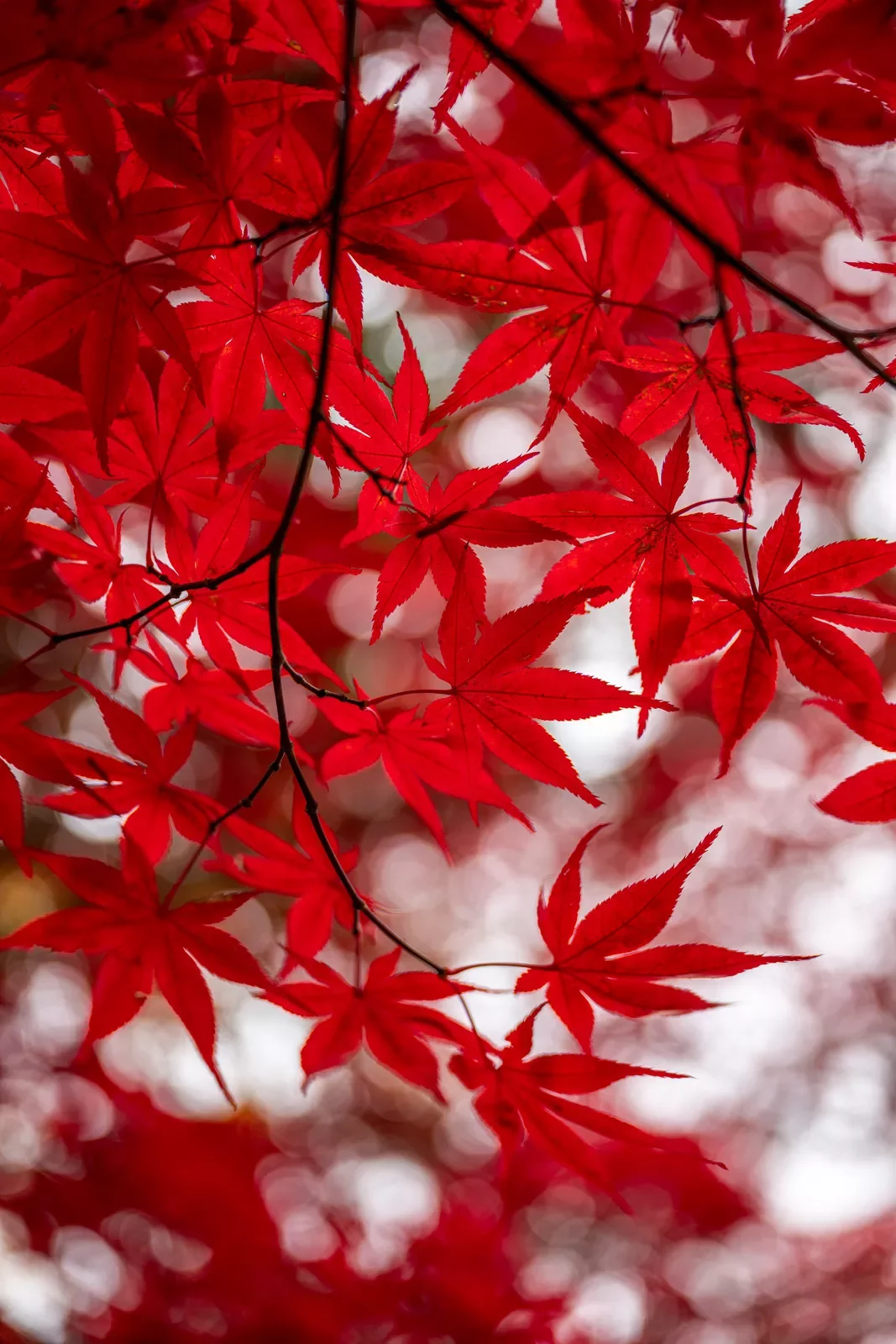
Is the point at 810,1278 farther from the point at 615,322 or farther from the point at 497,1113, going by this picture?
the point at 615,322

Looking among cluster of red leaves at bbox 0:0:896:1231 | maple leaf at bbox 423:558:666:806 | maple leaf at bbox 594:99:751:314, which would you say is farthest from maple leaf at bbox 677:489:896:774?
maple leaf at bbox 594:99:751:314

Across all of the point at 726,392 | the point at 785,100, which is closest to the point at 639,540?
the point at 726,392

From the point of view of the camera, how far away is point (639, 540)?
0.86m

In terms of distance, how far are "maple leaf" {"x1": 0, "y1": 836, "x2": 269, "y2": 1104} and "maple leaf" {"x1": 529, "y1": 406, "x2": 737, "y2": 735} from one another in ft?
1.54

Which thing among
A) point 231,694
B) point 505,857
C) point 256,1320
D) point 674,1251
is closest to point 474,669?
point 231,694

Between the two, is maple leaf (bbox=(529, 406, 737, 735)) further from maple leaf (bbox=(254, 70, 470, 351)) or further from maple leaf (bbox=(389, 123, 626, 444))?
maple leaf (bbox=(254, 70, 470, 351))

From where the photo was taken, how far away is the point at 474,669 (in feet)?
2.81

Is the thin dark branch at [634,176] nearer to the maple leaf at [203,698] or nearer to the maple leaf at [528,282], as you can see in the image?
the maple leaf at [528,282]

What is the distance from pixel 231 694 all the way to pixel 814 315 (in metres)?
0.72

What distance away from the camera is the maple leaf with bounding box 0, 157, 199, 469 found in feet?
2.32

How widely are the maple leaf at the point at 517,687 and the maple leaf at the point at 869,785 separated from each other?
260mm

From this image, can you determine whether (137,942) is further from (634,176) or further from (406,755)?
(634,176)

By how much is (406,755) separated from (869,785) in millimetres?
510

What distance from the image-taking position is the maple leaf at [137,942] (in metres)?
0.83
